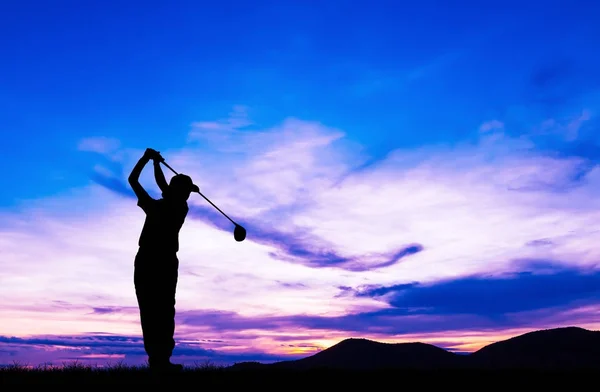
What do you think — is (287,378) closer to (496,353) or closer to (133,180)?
(133,180)

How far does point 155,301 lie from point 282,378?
2.85 m

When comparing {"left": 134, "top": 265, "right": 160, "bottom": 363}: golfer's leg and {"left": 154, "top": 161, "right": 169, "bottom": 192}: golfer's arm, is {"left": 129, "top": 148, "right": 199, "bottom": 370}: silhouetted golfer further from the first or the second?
{"left": 154, "top": 161, "right": 169, "bottom": 192}: golfer's arm

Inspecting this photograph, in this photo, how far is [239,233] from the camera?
13664mm

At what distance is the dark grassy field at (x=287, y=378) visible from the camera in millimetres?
9742

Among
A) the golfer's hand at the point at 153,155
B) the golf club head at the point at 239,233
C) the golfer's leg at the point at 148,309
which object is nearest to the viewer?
the golfer's leg at the point at 148,309

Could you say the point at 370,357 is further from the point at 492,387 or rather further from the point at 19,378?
the point at 19,378

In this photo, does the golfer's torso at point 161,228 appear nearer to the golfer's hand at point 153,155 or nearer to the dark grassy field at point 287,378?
the golfer's hand at point 153,155

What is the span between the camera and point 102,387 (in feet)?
30.0

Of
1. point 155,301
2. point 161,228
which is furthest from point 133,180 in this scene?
point 155,301

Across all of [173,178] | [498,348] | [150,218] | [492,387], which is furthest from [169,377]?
[498,348]

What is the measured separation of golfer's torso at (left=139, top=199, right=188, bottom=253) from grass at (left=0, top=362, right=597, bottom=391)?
2.42m

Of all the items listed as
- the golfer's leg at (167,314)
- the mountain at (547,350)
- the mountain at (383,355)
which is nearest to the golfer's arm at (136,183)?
the golfer's leg at (167,314)

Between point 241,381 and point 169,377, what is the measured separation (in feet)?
4.48

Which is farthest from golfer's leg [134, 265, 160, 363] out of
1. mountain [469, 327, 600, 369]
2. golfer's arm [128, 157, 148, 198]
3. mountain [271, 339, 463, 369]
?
mountain [469, 327, 600, 369]
